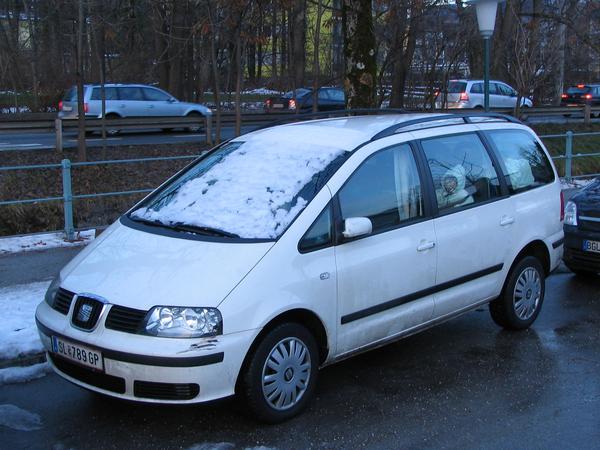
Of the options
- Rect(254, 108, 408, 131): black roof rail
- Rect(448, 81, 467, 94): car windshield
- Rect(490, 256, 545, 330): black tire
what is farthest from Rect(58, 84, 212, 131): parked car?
Rect(490, 256, 545, 330): black tire

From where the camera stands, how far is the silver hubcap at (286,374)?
402 cm

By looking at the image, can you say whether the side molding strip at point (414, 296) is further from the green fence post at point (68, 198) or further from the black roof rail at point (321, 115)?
the green fence post at point (68, 198)

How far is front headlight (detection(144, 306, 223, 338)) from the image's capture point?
3697 mm

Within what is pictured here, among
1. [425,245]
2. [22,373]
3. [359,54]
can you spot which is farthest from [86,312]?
[359,54]

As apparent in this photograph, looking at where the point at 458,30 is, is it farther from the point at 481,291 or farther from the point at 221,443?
the point at 221,443

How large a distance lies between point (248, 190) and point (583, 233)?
14.1 ft

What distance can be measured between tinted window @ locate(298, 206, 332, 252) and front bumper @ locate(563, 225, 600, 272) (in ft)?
13.3

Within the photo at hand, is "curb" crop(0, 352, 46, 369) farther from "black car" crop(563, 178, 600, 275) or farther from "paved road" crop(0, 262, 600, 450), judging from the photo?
"black car" crop(563, 178, 600, 275)

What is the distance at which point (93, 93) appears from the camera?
67.9 ft

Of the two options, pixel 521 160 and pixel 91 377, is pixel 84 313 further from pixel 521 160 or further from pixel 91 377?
pixel 521 160

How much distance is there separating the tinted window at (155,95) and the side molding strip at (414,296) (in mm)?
→ 18847

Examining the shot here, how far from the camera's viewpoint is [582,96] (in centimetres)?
3403

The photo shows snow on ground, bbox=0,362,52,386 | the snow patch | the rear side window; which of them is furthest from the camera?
the rear side window

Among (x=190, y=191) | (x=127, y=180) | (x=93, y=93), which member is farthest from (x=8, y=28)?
(x=190, y=191)
